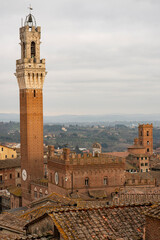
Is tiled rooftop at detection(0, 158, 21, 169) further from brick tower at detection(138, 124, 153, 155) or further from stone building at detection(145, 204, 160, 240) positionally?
stone building at detection(145, 204, 160, 240)

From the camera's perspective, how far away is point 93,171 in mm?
45094

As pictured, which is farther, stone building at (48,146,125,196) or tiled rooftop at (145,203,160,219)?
stone building at (48,146,125,196)

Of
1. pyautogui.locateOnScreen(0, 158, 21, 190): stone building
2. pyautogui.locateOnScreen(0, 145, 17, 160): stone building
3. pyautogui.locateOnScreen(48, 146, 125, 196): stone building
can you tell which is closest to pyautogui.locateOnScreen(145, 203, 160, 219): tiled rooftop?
pyautogui.locateOnScreen(48, 146, 125, 196): stone building

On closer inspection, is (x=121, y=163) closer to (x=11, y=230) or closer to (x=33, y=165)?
(x=33, y=165)

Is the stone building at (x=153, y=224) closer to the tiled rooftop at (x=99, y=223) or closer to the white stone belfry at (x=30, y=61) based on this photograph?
the tiled rooftop at (x=99, y=223)

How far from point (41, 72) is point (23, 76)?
2430 mm

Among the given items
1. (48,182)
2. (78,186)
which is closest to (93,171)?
(78,186)

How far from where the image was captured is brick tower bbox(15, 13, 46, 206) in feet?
177

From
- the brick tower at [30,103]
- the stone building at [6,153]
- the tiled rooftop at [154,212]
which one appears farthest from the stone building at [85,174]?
the stone building at [6,153]

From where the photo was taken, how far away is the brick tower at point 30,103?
177 ft

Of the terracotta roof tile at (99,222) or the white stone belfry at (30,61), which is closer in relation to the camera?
the terracotta roof tile at (99,222)

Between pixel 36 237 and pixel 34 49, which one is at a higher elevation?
pixel 34 49

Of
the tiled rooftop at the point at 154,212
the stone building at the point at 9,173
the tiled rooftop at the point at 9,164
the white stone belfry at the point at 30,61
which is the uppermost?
the white stone belfry at the point at 30,61

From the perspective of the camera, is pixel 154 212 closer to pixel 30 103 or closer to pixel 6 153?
pixel 30 103
